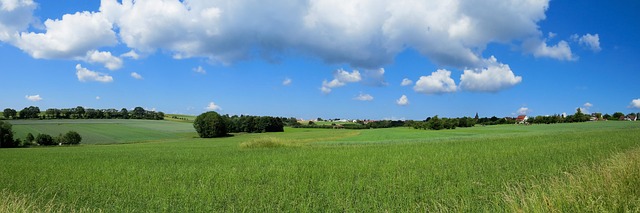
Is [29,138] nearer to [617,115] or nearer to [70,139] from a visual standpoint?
[70,139]

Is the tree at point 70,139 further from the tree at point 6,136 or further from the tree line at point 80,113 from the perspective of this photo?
the tree line at point 80,113

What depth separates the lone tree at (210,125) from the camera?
94.1 metres

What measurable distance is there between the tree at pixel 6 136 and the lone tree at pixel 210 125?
3673 cm

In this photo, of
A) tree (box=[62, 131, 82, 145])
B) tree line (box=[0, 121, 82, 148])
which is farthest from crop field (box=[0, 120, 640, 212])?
tree line (box=[0, 121, 82, 148])

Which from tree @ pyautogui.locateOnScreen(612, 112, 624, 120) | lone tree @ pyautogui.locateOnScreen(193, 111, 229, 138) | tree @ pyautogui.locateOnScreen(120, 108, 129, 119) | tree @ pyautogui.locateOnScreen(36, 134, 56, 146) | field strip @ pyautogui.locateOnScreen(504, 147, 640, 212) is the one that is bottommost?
tree @ pyautogui.locateOnScreen(36, 134, 56, 146)

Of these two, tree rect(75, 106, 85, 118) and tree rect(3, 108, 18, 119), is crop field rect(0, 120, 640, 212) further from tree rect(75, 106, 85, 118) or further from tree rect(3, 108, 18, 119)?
tree rect(75, 106, 85, 118)

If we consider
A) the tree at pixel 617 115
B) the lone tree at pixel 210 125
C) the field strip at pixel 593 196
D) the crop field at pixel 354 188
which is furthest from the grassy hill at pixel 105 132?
the tree at pixel 617 115

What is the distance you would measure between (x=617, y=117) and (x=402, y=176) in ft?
377

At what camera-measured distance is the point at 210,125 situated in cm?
9400

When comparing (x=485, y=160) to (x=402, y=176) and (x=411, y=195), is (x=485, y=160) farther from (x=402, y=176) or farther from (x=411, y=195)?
(x=411, y=195)

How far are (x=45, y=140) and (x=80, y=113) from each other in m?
57.2

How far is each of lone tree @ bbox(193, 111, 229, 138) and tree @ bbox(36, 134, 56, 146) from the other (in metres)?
30.4

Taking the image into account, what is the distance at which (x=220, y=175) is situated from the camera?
13.9 m

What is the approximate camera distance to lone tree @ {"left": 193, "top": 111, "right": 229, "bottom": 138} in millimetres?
94062
